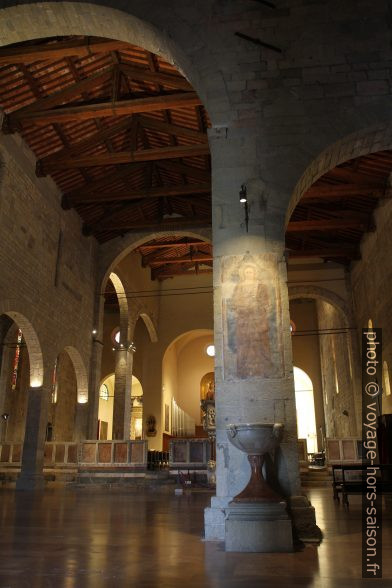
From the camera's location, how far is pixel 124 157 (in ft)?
43.0

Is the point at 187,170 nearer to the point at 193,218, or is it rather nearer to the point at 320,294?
the point at 193,218

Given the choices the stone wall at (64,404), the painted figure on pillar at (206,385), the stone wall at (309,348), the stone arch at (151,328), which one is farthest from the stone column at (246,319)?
the painted figure on pillar at (206,385)

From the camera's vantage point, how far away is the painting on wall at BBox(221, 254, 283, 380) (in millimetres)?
5539

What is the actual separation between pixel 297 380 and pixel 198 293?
304 inches

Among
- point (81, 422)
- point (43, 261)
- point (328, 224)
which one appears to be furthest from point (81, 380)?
point (328, 224)


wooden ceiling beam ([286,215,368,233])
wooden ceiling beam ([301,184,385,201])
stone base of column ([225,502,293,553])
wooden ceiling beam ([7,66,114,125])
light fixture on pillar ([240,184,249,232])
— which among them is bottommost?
stone base of column ([225,502,293,553])

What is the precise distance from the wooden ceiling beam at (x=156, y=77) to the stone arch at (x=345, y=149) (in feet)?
17.8

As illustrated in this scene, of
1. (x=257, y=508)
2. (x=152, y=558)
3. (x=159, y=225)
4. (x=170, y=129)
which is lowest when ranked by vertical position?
(x=152, y=558)

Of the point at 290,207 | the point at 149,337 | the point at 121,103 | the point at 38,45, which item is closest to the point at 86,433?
the point at 149,337

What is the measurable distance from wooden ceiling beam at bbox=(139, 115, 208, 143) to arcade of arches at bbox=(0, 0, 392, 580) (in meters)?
0.05

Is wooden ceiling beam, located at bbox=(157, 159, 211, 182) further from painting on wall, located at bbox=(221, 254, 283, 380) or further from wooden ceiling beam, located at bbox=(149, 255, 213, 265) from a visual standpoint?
painting on wall, located at bbox=(221, 254, 283, 380)

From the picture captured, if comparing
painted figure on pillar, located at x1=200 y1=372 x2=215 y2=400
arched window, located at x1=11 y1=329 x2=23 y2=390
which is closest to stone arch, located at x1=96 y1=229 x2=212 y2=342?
arched window, located at x1=11 y1=329 x2=23 y2=390

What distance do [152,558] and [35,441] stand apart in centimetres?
1066

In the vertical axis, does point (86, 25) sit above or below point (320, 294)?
below
